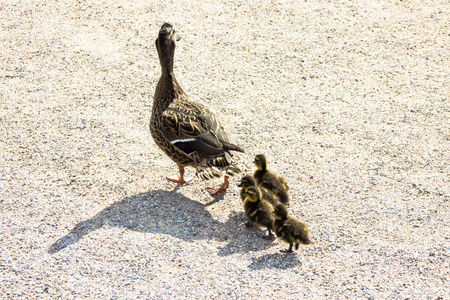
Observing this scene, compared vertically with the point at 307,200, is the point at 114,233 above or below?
below

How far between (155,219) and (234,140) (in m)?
1.90

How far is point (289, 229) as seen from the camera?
5.57 metres

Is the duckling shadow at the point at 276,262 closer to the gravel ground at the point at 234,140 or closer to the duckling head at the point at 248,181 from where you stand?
the gravel ground at the point at 234,140

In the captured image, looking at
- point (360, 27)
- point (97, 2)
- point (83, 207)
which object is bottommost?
point (83, 207)

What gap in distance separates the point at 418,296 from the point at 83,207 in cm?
410

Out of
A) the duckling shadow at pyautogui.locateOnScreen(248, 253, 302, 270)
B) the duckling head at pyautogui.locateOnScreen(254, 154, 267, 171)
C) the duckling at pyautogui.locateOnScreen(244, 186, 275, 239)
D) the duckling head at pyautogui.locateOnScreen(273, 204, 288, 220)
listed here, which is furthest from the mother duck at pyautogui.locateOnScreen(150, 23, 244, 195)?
the duckling shadow at pyautogui.locateOnScreen(248, 253, 302, 270)

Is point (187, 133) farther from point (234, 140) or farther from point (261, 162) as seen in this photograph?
point (234, 140)

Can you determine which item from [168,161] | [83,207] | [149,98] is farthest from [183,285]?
[149,98]

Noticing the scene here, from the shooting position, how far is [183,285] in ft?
17.7

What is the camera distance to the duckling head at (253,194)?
596 cm

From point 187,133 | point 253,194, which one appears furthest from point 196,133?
point 253,194

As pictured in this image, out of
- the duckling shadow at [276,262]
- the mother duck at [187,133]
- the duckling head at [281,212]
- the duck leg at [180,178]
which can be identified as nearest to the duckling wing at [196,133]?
the mother duck at [187,133]

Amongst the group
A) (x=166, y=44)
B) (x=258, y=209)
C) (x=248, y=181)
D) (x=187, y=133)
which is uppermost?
(x=166, y=44)

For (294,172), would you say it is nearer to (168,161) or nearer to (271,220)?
(271,220)
